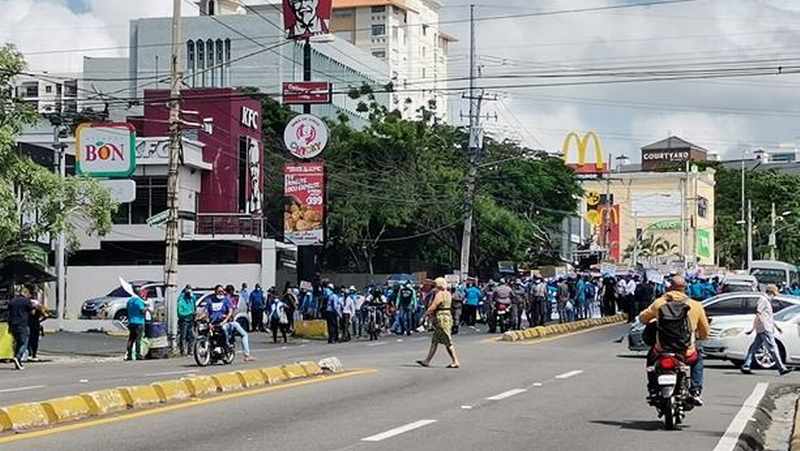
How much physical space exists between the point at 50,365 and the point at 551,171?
56799 millimetres

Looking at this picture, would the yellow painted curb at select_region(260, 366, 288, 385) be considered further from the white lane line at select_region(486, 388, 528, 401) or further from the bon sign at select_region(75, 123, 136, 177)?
the bon sign at select_region(75, 123, 136, 177)

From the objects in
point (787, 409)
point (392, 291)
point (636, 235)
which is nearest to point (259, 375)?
point (787, 409)

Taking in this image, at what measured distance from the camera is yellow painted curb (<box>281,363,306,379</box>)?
21516 millimetres

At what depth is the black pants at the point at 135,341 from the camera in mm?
30641

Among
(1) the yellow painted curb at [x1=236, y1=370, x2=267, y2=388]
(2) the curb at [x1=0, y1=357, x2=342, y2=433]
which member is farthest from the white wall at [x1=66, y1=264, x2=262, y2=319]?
(1) the yellow painted curb at [x1=236, y1=370, x2=267, y2=388]

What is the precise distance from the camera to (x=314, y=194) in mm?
45875

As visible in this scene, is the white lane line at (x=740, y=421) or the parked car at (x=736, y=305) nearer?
the white lane line at (x=740, y=421)

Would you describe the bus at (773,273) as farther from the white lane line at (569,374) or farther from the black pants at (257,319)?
the white lane line at (569,374)

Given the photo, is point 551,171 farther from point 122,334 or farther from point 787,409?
point 787,409

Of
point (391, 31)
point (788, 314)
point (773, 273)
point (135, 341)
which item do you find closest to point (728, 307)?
point (788, 314)

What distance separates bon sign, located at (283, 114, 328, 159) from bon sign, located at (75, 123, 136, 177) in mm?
5587

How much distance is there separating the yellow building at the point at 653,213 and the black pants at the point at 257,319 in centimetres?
6729

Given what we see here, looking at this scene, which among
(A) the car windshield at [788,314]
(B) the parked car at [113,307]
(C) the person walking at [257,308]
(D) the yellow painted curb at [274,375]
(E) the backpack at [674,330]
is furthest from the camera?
(B) the parked car at [113,307]

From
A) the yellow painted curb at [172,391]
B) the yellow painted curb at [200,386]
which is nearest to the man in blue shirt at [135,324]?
the yellow painted curb at [200,386]
